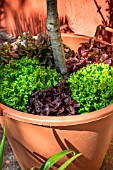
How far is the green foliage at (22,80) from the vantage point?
1516 mm

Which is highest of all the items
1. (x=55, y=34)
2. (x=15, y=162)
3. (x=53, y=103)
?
(x=55, y=34)

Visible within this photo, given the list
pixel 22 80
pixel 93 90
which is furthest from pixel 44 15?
pixel 93 90

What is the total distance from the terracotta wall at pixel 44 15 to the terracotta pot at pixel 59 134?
45.3 inches

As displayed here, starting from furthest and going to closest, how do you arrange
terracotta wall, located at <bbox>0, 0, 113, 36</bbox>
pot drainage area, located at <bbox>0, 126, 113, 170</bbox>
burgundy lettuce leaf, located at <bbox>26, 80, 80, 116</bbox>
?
terracotta wall, located at <bbox>0, 0, 113, 36</bbox>
pot drainage area, located at <bbox>0, 126, 113, 170</bbox>
burgundy lettuce leaf, located at <bbox>26, 80, 80, 116</bbox>

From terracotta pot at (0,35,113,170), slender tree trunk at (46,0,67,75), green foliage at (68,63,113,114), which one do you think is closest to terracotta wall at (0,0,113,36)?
slender tree trunk at (46,0,67,75)

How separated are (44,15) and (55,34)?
115cm

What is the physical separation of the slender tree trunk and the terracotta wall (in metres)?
0.82

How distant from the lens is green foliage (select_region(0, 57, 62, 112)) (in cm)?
152

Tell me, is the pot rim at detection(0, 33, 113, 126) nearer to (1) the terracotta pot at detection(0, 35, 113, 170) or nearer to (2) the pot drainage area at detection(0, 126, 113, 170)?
(1) the terracotta pot at detection(0, 35, 113, 170)

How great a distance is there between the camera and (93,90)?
1.47 meters

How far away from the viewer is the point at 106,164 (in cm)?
189

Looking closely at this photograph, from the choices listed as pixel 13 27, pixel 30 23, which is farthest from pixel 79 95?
pixel 13 27

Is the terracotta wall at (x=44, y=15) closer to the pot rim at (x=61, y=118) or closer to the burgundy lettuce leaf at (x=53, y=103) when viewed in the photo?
the burgundy lettuce leaf at (x=53, y=103)

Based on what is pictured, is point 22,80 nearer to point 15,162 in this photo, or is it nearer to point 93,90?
point 93,90
